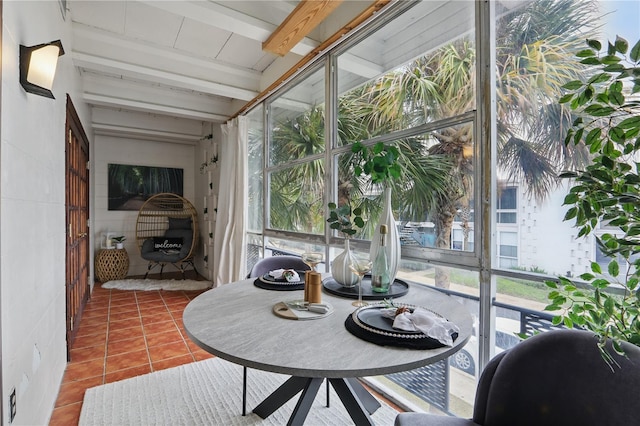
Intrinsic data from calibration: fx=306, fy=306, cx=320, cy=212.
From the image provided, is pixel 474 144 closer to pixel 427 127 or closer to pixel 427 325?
pixel 427 127

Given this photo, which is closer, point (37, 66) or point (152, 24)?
point (37, 66)

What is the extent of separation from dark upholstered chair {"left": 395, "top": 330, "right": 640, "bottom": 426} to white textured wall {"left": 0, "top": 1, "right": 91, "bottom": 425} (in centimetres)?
139

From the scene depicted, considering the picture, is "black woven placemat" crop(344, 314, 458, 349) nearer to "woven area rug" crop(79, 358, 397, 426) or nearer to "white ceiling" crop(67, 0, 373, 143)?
"woven area rug" crop(79, 358, 397, 426)

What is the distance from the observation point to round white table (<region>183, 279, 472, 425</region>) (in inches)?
30.6

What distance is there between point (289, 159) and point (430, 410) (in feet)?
7.70

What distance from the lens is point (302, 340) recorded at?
3.00 feet

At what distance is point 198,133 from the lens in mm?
5199

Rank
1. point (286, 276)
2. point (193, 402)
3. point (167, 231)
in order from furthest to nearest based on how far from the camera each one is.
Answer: point (167, 231)
point (193, 402)
point (286, 276)

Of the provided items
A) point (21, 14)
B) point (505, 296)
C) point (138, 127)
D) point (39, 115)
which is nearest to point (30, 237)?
point (39, 115)

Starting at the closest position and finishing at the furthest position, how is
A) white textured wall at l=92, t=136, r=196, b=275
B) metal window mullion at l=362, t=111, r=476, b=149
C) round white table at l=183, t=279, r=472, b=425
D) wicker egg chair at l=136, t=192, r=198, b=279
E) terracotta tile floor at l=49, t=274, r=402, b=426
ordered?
1. round white table at l=183, t=279, r=472, b=425
2. metal window mullion at l=362, t=111, r=476, b=149
3. terracotta tile floor at l=49, t=274, r=402, b=426
4. wicker egg chair at l=136, t=192, r=198, b=279
5. white textured wall at l=92, t=136, r=196, b=275

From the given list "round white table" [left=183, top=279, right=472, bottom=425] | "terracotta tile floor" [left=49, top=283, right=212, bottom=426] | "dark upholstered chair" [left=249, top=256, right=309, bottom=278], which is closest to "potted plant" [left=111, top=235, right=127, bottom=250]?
"terracotta tile floor" [left=49, top=283, right=212, bottom=426]

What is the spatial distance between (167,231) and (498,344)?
5.15m

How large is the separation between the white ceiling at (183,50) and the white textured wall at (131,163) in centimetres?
183

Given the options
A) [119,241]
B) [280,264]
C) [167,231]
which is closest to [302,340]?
[280,264]
